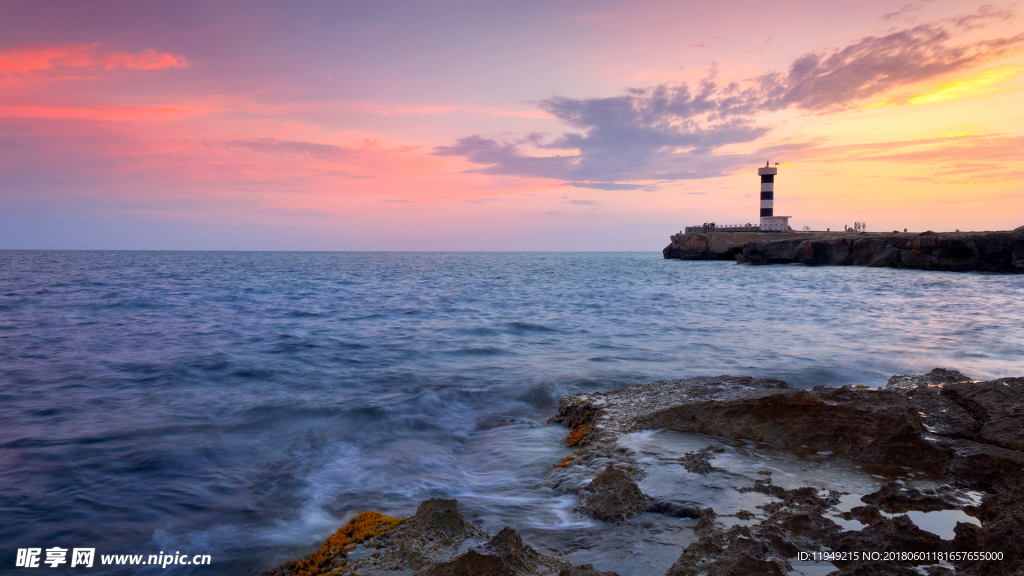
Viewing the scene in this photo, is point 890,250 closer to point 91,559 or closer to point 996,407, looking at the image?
point 996,407

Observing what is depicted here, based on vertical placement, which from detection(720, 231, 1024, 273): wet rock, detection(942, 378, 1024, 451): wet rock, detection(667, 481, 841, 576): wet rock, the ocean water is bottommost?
the ocean water

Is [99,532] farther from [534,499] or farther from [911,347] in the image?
[911,347]

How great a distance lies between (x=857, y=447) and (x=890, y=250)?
45.7 m

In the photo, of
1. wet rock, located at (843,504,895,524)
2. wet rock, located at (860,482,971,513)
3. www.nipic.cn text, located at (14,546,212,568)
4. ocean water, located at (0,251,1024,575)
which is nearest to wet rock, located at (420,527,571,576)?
Result: ocean water, located at (0,251,1024,575)

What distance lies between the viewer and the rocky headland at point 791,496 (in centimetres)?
281

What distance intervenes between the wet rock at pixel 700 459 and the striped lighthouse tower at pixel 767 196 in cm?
6078

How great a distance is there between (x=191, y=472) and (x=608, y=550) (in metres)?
4.93

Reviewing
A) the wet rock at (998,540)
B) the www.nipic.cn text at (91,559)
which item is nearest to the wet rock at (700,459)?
the wet rock at (998,540)

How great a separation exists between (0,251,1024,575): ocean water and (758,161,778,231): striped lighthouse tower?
40526 mm

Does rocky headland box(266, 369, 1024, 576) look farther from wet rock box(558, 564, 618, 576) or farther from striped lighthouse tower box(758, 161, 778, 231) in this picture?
striped lighthouse tower box(758, 161, 778, 231)

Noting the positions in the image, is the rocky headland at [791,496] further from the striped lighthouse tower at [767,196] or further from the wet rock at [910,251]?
the striped lighthouse tower at [767,196]

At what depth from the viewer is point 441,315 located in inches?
730

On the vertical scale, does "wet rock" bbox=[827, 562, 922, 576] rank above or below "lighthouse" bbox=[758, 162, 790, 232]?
below

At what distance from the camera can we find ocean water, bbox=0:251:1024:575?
4.54 m
